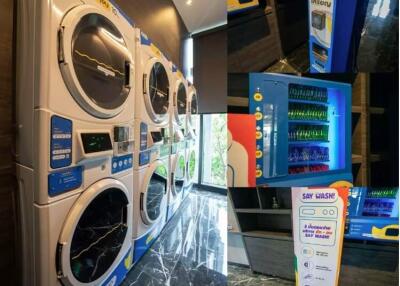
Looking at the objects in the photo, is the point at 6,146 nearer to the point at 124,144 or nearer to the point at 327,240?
the point at 124,144

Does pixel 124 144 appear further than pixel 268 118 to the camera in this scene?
No

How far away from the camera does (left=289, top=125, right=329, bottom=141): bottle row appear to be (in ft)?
4.22

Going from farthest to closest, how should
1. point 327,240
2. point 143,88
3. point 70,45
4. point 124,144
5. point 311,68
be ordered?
point 327,240, point 311,68, point 143,88, point 124,144, point 70,45

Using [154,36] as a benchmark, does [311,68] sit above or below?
below

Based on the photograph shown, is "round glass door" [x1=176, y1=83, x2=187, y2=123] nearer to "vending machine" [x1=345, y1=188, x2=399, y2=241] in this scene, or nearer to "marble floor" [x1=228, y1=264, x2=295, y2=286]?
"marble floor" [x1=228, y1=264, x2=295, y2=286]

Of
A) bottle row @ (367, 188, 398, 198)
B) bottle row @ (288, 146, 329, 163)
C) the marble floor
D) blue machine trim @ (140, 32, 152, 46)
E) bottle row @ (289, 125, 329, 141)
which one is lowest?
the marble floor

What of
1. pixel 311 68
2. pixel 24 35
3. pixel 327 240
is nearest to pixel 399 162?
pixel 327 240

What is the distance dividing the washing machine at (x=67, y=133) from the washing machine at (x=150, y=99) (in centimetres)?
14

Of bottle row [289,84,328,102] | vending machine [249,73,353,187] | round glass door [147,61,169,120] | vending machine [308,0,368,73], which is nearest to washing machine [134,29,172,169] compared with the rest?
round glass door [147,61,169,120]

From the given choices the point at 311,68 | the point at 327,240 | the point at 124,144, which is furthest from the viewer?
the point at 327,240

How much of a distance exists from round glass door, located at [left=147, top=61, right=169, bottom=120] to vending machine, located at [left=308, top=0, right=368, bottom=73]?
2.61ft

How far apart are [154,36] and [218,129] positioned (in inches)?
24.0

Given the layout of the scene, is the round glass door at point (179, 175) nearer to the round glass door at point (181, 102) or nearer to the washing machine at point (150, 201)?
the washing machine at point (150, 201)

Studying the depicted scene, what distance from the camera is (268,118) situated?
1.20m
